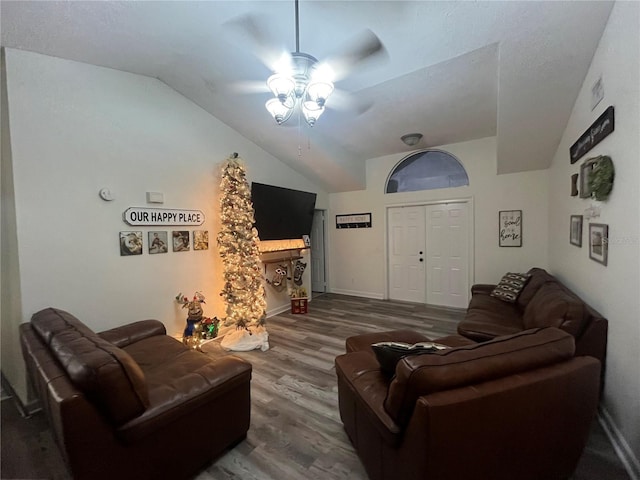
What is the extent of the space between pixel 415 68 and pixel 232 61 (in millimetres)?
1827

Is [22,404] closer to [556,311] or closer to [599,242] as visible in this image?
[556,311]

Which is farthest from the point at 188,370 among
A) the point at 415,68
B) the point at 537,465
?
the point at 415,68

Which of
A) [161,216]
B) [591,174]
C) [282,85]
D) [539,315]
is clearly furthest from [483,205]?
[161,216]

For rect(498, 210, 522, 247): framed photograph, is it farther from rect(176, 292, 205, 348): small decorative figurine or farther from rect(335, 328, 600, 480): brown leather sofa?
rect(176, 292, 205, 348): small decorative figurine

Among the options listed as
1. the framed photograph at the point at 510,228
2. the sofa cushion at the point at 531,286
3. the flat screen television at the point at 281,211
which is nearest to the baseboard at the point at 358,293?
the flat screen television at the point at 281,211

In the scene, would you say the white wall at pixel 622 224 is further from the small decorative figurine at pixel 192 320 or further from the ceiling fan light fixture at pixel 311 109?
the small decorative figurine at pixel 192 320

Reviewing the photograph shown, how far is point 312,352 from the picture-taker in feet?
11.0

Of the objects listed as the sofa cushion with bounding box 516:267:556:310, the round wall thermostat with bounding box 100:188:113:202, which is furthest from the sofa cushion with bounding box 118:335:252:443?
the sofa cushion with bounding box 516:267:556:310

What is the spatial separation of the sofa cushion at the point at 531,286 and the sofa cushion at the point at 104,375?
12.5ft

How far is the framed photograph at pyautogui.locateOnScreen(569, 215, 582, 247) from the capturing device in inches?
106

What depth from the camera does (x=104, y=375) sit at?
1.28 meters

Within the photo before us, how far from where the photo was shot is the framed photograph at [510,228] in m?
4.42

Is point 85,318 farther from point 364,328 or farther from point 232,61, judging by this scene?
point 364,328

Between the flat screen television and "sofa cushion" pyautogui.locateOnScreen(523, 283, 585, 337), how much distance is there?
3613 millimetres
